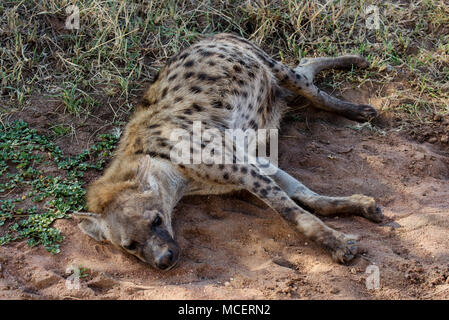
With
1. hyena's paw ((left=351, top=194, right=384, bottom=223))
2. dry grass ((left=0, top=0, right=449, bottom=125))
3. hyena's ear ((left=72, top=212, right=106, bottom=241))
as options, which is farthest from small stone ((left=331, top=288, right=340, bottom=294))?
dry grass ((left=0, top=0, right=449, bottom=125))

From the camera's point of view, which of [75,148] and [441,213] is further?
[75,148]

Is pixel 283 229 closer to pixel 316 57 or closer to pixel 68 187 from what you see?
pixel 68 187

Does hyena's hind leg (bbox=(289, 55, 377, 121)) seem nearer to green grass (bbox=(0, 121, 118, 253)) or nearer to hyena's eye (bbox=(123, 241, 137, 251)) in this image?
green grass (bbox=(0, 121, 118, 253))

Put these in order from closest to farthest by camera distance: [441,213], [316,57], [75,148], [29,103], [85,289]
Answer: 1. [85,289]
2. [441,213]
3. [75,148]
4. [29,103]
5. [316,57]

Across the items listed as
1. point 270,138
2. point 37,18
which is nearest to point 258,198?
point 270,138

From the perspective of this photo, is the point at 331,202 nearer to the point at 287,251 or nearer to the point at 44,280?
the point at 287,251

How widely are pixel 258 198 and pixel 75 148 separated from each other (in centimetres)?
141

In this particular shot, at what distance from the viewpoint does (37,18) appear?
487 centimetres

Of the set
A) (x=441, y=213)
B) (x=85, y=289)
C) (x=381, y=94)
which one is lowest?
(x=85, y=289)

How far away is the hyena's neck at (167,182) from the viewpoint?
337cm

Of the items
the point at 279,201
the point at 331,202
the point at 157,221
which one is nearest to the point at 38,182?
the point at 157,221

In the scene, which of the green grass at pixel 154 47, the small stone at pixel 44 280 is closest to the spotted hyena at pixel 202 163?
the small stone at pixel 44 280

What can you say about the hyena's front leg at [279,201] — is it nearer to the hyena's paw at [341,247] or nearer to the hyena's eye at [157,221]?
the hyena's paw at [341,247]

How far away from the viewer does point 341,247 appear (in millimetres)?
3029
